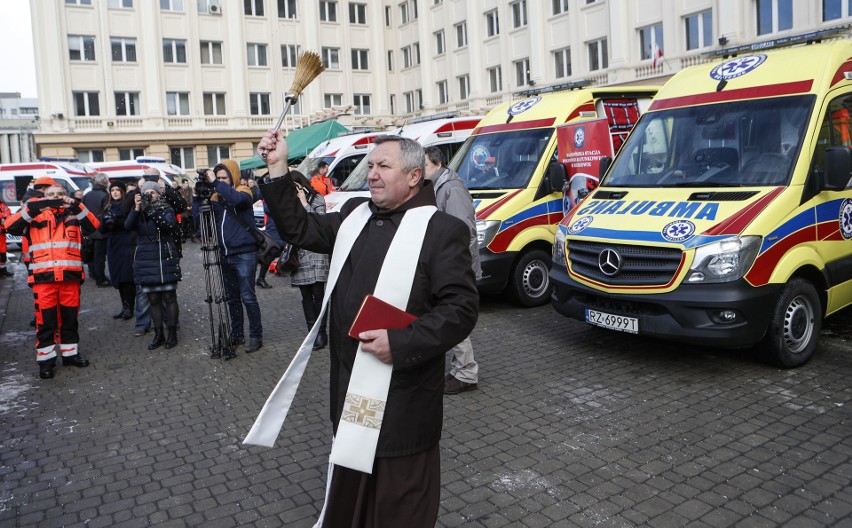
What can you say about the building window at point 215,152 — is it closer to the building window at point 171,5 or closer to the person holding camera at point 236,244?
the building window at point 171,5

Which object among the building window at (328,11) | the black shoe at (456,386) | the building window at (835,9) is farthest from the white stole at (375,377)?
the building window at (328,11)

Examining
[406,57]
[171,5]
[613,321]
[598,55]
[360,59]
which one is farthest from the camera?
[360,59]

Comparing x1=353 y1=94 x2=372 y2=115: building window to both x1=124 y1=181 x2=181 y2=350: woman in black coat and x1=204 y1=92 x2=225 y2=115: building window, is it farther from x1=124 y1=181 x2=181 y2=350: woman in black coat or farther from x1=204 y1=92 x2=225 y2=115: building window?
x1=124 y1=181 x2=181 y2=350: woman in black coat

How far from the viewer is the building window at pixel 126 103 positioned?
41062 millimetres

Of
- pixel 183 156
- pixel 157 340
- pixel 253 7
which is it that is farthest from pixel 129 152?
pixel 157 340

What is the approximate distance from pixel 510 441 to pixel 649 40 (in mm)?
26160

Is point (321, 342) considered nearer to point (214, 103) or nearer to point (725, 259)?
point (725, 259)

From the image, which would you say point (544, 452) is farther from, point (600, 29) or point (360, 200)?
point (600, 29)

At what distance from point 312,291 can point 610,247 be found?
134 inches

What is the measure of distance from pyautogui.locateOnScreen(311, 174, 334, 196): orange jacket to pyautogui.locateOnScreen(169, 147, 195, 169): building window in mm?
29603

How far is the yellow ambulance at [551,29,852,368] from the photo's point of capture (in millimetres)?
5938

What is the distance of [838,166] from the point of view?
6.09 m

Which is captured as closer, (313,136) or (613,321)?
(613,321)

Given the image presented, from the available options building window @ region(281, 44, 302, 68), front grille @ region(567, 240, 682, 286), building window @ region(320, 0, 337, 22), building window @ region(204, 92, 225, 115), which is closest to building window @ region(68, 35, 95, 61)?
building window @ region(204, 92, 225, 115)
